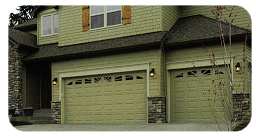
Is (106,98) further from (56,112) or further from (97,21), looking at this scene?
(97,21)

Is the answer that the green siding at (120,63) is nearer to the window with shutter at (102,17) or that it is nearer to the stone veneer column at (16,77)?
the stone veneer column at (16,77)

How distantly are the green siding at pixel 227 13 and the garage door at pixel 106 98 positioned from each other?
1553 millimetres

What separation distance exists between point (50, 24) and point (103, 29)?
127 centimetres

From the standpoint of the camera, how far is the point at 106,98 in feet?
26.6

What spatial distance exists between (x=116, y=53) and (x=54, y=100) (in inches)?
60.4

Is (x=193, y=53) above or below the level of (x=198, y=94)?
above

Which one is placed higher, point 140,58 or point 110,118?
point 140,58

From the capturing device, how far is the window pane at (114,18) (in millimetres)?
8977

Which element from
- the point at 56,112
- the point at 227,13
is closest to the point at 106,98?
the point at 56,112

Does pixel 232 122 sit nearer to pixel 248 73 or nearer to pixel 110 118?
pixel 248 73

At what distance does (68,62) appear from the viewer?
29.3 feet

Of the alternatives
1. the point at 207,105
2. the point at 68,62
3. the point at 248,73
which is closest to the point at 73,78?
the point at 68,62

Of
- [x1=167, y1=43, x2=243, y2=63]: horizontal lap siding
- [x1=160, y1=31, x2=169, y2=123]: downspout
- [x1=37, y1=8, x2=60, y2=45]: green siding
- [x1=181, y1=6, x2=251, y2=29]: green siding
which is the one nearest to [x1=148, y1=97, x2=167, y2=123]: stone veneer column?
[x1=160, y1=31, x2=169, y2=123]: downspout
